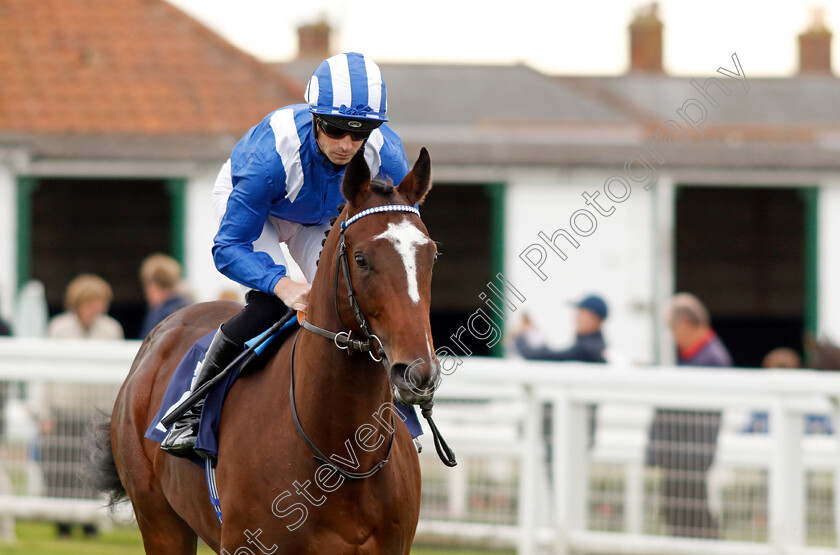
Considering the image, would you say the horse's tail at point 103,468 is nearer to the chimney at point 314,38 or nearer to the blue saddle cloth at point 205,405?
the blue saddle cloth at point 205,405

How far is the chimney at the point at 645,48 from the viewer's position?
38.2 meters

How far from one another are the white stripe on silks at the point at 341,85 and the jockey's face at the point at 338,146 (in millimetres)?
142

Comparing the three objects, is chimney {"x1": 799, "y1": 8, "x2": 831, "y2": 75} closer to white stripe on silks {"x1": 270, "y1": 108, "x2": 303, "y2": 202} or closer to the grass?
the grass

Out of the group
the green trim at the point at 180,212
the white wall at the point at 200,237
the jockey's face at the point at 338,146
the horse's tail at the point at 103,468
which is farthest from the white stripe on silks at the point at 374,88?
the green trim at the point at 180,212

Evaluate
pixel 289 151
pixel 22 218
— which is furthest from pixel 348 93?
pixel 22 218

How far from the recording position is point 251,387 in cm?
399

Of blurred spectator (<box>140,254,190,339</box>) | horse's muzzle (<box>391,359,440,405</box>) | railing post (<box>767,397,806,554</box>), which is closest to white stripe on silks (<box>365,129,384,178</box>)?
horse's muzzle (<box>391,359,440,405</box>)

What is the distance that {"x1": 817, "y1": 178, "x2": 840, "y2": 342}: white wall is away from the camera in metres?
13.6

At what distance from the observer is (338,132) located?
378 centimetres

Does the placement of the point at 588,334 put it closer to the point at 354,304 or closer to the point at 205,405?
the point at 205,405

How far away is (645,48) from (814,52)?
6603mm

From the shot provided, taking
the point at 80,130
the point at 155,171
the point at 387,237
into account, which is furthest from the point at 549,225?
the point at 387,237

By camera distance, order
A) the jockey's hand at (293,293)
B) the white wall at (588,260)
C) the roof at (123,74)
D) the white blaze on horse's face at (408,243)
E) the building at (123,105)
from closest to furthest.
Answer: the white blaze on horse's face at (408,243) < the jockey's hand at (293,293) < the white wall at (588,260) < the building at (123,105) < the roof at (123,74)

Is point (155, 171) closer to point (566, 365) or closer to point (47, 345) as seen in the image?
point (47, 345)
